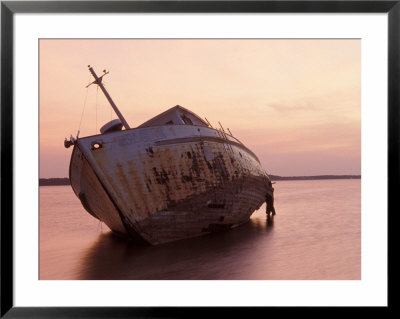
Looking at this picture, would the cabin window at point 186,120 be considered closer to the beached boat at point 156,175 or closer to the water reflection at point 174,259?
the beached boat at point 156,175

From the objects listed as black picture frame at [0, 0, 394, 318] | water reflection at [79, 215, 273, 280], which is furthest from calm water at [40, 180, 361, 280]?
black picture frame at [0, 0, 394, 318]

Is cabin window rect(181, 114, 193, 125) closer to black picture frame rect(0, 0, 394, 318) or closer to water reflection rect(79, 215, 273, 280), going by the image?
water reflection rect(79, 215, 273, 280)

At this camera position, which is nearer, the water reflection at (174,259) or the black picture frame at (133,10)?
the black picture frame at (133,10)

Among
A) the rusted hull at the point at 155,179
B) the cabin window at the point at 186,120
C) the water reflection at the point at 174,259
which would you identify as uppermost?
the cabin window at the point at 186,120

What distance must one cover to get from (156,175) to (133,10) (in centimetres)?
384

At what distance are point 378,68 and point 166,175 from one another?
176 inches

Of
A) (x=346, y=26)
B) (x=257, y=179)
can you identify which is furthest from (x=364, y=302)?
(x=257, y=179)

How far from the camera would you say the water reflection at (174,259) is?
6.27 m

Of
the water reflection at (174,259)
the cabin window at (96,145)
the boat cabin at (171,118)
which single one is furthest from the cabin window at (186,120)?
the water reflection at (174,259)

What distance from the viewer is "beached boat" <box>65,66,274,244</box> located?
25.5ft

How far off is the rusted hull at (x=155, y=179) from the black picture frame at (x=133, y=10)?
2.82m

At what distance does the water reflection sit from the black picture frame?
829mm

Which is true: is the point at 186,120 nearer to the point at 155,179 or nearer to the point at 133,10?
the point at 155,179

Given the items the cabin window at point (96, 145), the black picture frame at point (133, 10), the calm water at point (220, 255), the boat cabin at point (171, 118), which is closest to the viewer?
the black picture frame at point (133, 10)
